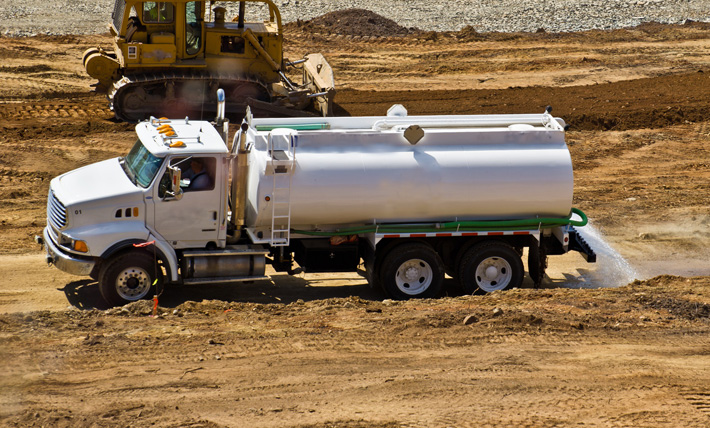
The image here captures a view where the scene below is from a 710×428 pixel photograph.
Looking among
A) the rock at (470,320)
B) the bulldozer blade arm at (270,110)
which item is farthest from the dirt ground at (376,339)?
the bulldozer blade arm at (270,110)

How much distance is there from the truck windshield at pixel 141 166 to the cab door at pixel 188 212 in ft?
0.57

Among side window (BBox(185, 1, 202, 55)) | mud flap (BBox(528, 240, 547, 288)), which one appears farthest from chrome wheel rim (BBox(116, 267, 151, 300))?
side window (BBox(185, 1, 202, 55))

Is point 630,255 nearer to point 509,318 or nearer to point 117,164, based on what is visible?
point 509,318

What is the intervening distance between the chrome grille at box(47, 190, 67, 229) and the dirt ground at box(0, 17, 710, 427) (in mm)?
1215

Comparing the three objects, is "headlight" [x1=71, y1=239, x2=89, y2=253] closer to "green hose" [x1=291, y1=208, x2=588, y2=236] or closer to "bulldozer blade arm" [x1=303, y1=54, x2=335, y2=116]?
"green hose" [x1=291, y1=208, x2=588, y2=236]

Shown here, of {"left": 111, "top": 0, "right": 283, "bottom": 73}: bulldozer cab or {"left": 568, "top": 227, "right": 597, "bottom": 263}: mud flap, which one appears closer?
{"left": 568, "top": 227, "right": 597, "bottom": 263}: mud flap

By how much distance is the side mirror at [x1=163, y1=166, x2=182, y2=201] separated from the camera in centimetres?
1198

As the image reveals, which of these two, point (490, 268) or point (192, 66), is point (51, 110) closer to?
point (192, 66)

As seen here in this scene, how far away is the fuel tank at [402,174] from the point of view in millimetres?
12516

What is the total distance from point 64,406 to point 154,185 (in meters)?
3.93

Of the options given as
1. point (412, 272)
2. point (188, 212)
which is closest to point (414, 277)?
point (412, 272)

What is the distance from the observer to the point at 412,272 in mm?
13516

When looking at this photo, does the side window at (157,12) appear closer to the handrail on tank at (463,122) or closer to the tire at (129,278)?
the handrail on tank at (463,122)

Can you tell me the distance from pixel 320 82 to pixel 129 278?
11.1 m
